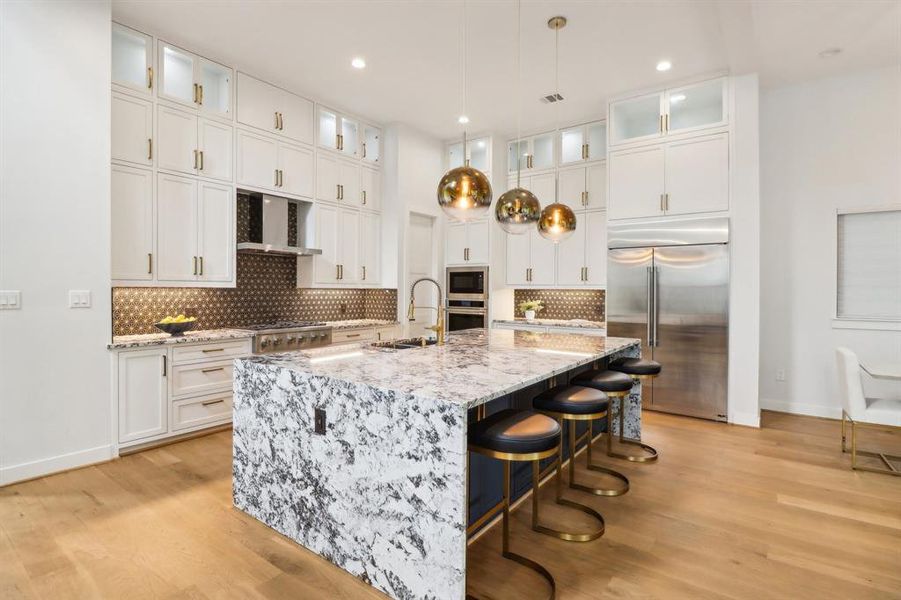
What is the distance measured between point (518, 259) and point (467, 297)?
84cm

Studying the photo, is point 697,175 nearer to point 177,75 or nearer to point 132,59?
point 177,75

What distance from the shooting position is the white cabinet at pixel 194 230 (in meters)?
4.03

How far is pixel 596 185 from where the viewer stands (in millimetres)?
5695

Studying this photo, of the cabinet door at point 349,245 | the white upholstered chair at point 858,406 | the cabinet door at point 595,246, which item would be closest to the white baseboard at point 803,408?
the white upholstered chair at point 858,406

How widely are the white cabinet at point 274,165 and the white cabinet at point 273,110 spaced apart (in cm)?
12

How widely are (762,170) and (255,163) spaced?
5.23m

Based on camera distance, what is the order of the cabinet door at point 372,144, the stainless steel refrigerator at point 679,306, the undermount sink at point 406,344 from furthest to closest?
1. the cabinet door at point 372,144
2. the stainless steel refrigerator at point 679,306
3. the undermount sink at point 406,344

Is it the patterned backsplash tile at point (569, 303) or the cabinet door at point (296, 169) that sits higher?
the cabinet door at point (296, 169)

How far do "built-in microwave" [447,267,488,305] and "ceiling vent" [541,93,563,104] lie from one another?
6.94 feet

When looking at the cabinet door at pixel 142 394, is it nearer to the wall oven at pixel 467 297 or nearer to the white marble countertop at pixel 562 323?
the wall oven at pixel 467 297

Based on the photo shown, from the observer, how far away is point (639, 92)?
16.3ft

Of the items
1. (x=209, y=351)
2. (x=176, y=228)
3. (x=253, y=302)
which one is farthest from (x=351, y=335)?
(x=176, y=228)

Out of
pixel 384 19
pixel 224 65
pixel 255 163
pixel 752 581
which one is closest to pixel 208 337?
pixel 255 163

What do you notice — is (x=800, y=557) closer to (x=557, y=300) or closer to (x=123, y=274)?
(x=557, y=300)
